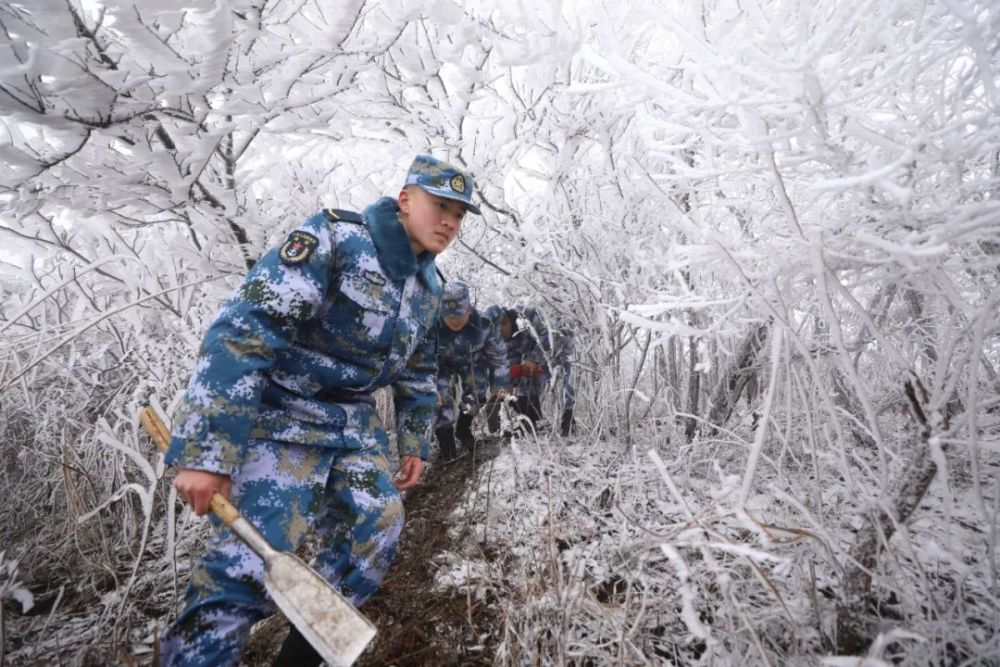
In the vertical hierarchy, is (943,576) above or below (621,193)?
below

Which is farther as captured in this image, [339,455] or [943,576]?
[339,455]

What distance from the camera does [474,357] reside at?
441 cm

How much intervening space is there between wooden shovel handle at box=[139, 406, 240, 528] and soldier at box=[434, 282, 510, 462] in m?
2.47

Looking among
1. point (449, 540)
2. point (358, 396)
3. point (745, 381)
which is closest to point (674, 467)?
point (745, 381)

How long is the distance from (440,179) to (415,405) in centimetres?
101

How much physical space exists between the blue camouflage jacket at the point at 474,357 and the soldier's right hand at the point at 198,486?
279 cm

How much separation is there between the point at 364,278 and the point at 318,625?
1061 mm

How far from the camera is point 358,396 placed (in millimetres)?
1735

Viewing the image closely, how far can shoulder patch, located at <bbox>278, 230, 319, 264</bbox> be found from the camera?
142cm

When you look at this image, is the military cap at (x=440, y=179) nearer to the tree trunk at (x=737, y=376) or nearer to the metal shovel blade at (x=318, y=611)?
the metal shovel blade at (x=318, y=611)

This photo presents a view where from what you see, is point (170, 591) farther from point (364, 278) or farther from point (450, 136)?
point (450, 136)

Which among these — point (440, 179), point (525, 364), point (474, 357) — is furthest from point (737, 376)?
point (474, 357)

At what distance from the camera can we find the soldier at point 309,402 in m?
1.24

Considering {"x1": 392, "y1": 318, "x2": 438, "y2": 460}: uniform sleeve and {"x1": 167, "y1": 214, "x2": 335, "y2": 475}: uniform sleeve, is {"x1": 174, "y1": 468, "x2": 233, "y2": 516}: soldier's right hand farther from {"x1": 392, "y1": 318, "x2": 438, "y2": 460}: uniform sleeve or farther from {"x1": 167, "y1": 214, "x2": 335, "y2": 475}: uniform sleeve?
{"x1": 392, "y1": 318, "x2": 438, "y2": 460}: uniform sleeve
